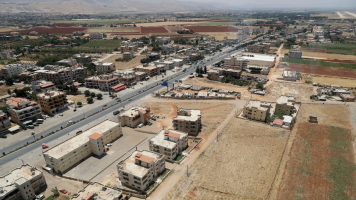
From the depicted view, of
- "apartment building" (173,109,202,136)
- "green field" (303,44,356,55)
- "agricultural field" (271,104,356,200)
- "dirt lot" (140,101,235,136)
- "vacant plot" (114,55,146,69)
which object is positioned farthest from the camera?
"green field" (303,44,356,55)

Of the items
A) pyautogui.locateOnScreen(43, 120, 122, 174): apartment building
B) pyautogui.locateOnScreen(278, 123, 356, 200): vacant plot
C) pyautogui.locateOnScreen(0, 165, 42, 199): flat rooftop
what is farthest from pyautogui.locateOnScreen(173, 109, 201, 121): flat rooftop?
pyautogui.locateOnScreen(0, 165, 42, 199): flat rooftop

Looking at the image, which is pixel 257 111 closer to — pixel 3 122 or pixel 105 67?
pixel 3 122

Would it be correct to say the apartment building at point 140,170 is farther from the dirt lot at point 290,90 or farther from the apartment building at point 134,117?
the dirt lot at point 290,90

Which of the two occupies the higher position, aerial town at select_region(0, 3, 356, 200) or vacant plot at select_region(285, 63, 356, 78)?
vacant plot at select_region(285, 63, 356, 78)

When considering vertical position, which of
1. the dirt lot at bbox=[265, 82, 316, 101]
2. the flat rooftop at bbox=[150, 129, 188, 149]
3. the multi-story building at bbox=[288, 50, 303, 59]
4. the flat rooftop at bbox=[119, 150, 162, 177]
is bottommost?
the dirt lot at bbox=[265, 82, 316, 101]

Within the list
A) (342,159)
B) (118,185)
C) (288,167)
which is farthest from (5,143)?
(342,159)

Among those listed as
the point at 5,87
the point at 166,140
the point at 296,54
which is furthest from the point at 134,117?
the point at 296,54

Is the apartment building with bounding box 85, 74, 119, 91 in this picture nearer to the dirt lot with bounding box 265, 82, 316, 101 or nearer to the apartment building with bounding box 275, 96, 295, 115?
the dirt lot with bounding box 265, 82, 316, 101
